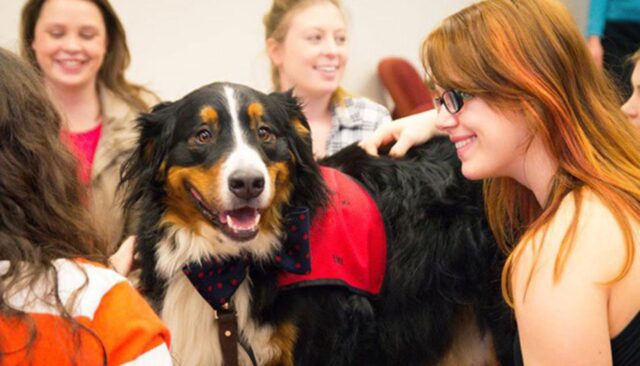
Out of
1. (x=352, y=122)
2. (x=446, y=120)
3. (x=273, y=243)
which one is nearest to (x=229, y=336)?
(x=273, y=243)

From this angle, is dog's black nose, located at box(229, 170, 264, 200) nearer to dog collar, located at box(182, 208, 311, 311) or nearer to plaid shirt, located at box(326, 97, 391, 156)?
dog collar, located at box(182, 208, 311, 311)

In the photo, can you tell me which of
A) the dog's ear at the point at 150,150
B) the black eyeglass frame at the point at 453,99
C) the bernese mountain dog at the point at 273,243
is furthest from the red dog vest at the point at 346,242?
the black eyeglass frame at the point at 453,99

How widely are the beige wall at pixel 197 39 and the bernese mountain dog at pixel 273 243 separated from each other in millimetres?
1724

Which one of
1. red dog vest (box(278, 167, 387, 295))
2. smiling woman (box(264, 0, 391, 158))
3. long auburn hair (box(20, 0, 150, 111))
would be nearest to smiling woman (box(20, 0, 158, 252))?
long auburn hair (box(20, 0, 150, 111))

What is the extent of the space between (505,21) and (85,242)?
810mm

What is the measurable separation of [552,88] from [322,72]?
5.01 ft

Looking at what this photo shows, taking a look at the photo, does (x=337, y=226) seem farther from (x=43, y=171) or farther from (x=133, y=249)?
(x=43, y=171)

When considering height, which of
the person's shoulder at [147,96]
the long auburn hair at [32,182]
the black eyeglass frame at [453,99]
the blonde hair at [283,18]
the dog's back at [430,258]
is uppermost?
the long auburn hair at [32,182]

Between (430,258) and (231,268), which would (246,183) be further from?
(430,258)

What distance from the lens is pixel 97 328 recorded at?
3.14ft

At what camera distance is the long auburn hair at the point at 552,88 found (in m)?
1.26

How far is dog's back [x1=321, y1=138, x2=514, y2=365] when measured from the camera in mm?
1948

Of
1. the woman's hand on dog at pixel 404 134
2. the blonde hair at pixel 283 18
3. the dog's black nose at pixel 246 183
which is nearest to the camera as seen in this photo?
the dog's black nose at pixel 246 183

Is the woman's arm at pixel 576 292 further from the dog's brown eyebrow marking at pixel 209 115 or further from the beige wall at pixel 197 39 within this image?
the beige wall at pixel 197 39
